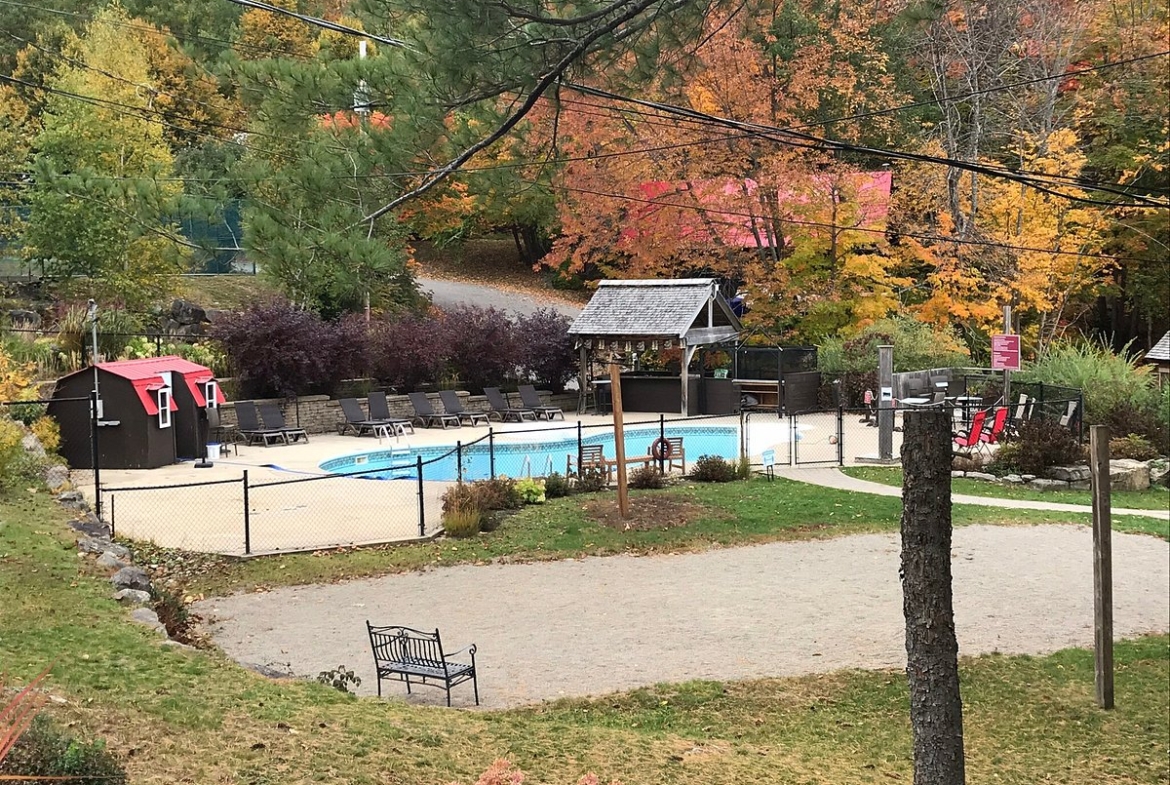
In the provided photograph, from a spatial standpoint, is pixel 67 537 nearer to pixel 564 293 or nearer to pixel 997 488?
pixel 997 488

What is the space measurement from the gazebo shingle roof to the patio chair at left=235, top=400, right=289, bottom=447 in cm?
865

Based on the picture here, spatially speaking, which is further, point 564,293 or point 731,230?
point 564,293

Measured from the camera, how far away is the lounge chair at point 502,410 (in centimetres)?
2747

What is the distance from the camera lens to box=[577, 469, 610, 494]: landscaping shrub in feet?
58.1

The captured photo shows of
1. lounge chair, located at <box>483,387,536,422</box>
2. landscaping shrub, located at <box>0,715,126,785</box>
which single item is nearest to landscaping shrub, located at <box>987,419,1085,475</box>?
lounge chair, located at <box>483,387,536,422</box>

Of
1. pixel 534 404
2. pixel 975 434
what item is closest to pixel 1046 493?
pixel 975 434

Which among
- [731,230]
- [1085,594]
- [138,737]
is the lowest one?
[1085,594]

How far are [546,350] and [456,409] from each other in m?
3.82

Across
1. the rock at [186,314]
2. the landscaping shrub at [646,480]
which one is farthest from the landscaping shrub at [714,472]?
the rock at [186,314]

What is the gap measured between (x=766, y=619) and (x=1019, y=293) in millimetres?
20517

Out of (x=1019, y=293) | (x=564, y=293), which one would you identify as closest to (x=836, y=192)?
(x=1019, y=293)

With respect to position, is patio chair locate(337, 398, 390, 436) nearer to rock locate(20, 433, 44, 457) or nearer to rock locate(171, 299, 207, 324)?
rock locate(171, 299, 207, 324)

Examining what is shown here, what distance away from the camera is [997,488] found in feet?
60.5

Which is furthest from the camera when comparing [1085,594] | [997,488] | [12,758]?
[997,488]
